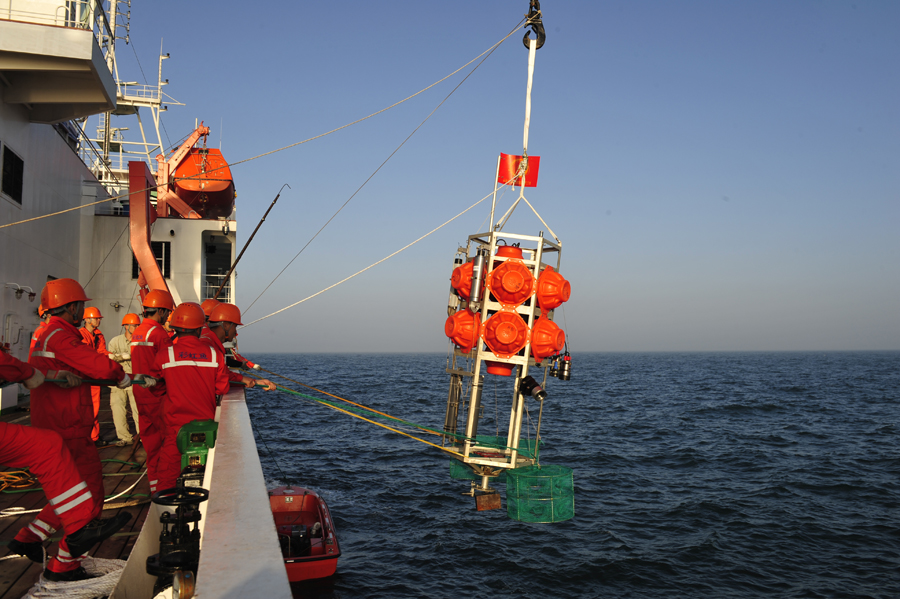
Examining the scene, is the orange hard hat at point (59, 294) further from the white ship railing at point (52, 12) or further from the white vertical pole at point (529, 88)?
the white ship railing at point (52, 12)

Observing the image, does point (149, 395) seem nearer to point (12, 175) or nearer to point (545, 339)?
point (545, 339)

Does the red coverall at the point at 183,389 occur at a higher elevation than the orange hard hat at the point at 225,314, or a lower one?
lower

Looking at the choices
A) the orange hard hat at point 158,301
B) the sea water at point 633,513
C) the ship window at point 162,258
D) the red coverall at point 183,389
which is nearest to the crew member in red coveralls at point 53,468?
the red coverall at point 183,389

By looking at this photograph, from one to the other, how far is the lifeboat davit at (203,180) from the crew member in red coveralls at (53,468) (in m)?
18.4

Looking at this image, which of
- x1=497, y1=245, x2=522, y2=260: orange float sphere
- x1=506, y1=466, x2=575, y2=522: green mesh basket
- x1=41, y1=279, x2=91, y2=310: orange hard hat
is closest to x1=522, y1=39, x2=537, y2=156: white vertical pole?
x1=497, y1=245, x2=522, y2=260: orange float sphere

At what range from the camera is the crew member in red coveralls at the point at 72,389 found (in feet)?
16.2

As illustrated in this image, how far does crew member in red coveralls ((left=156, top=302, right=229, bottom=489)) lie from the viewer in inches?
217

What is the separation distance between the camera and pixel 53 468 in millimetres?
4312

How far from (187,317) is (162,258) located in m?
14.7

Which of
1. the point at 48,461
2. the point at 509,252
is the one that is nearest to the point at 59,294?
the point at 48,461

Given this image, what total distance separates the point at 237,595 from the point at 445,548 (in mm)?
10958

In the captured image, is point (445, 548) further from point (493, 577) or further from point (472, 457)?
point (472, 457)

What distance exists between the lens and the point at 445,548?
41.1ft

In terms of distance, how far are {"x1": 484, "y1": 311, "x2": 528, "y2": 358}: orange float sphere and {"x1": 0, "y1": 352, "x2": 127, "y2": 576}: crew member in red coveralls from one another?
4365 mm
